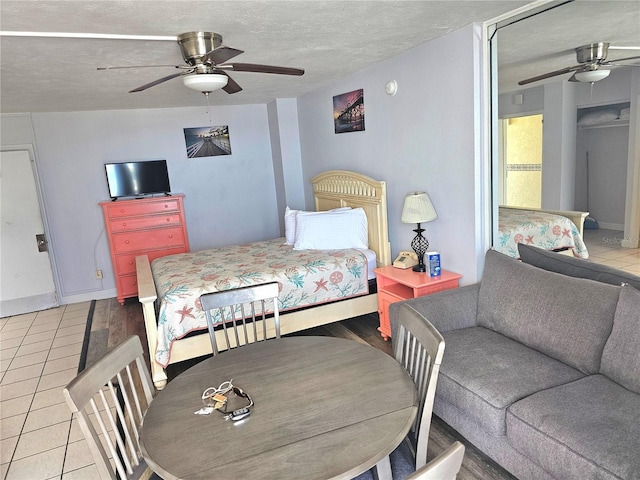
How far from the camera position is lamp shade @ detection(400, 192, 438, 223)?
3.21m

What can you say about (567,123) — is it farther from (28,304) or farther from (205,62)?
(28,304)

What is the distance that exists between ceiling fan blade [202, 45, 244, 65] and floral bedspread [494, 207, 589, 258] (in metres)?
1.97

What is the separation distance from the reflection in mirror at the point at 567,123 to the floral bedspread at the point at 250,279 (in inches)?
47.7

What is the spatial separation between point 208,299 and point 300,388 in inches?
33.6

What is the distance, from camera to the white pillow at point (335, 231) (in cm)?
396

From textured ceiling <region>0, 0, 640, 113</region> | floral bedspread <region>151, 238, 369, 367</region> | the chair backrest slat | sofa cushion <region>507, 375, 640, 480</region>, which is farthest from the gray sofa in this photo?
textured ceiling <region>0, 0, 640, 113</region>

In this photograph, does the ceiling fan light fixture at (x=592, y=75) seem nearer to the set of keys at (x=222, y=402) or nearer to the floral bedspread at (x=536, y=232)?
the floral bedspread at (x=536, y=232)

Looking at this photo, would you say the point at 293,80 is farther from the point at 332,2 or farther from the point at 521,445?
the point at 521,445

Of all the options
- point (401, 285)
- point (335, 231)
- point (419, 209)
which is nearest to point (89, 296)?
point (335, 231)

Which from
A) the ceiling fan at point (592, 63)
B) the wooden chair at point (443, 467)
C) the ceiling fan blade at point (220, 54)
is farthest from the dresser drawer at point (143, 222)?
the wooden chair at point (443, 467)

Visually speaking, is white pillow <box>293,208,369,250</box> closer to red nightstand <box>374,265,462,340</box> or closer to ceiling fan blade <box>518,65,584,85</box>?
red nightstand <box>374,265,462,340</box>

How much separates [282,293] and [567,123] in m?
2.21

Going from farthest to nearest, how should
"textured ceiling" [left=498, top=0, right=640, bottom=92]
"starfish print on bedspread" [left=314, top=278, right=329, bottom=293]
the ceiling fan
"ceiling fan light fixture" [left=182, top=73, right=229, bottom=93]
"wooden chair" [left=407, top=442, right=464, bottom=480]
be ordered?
"starfish print on bedspread" [left=314, top=278, right=329, bottom=293], "ceiling fan light fixture" [left=182, top=73, right=229, bottom=93], the ceiling fan, "textured ceiling" [left=498, top=0, right=640, bottom=92], "wooden chair" [left=407, top=442, right=464, bottom=480]

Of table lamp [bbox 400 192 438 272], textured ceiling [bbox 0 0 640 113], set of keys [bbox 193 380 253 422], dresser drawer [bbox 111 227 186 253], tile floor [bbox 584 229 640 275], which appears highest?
textured ceiling [bbox 0 0 640 113]
